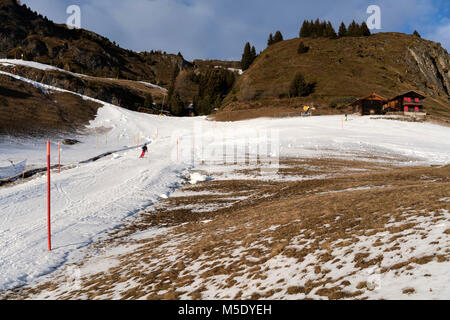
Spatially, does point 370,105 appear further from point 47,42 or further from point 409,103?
point 47,42

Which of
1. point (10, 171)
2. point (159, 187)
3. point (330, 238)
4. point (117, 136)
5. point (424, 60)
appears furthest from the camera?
point (424, 60)

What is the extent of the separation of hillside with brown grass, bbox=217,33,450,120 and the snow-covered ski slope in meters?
22.3

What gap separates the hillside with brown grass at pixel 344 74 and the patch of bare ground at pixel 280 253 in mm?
64085

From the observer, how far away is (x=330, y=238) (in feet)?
22.2

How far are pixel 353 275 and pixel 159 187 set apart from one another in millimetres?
16652

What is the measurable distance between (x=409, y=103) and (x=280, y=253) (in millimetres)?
75613

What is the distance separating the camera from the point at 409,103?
221 ft

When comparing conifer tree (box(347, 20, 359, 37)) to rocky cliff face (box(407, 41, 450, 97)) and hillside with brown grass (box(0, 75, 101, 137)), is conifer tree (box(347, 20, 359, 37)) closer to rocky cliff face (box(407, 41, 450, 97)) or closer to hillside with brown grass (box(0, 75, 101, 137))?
rocky cliff face (box(407, 41, 450, 97))

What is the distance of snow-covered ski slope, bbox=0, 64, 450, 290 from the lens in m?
10.3

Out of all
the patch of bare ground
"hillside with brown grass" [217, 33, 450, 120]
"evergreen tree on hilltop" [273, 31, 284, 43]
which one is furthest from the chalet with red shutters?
"evergreen tree on hilltop" [273, 31, 284, 43]

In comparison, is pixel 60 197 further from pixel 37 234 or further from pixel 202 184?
pixel 202 184

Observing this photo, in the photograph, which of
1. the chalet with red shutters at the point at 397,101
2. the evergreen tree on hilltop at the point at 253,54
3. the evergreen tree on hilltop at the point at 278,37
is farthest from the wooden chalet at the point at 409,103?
the evergreen tree on hilltop at the point at 278,37

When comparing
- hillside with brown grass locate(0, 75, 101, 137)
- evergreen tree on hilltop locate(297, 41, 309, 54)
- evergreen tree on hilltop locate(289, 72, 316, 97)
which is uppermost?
evergreen tree on hilltop locate(297, 41, 309, 54)
